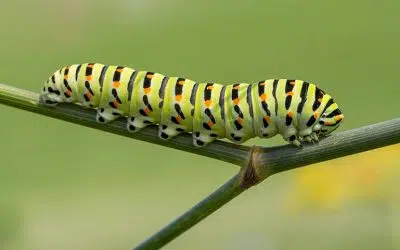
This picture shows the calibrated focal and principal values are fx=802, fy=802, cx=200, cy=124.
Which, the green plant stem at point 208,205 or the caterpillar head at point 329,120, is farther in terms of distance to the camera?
the caterpillar head at point 329,120

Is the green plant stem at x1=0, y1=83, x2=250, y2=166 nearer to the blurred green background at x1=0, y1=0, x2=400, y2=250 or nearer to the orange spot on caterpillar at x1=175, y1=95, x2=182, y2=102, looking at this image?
the orange spot on caterpillar at x1=175, y1=95, x2=182, y2=102

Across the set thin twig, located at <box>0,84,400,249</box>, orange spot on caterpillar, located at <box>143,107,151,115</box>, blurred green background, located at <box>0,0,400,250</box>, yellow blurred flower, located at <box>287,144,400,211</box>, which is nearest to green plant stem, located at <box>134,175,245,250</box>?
thin twig, located at <box>0,84,400,249</box>

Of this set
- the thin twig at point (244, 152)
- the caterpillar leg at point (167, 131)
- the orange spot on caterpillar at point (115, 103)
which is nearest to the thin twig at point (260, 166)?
the thin twig at point (244, 152)

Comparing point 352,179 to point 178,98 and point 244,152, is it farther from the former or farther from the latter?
point 244,152

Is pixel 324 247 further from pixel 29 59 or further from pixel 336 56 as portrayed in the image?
pixel 29 59

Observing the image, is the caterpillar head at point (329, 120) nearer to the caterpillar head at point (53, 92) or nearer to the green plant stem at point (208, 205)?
the green plant stem at point (208, 205)

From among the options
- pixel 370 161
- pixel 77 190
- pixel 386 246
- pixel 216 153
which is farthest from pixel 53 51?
pixel 216 153
